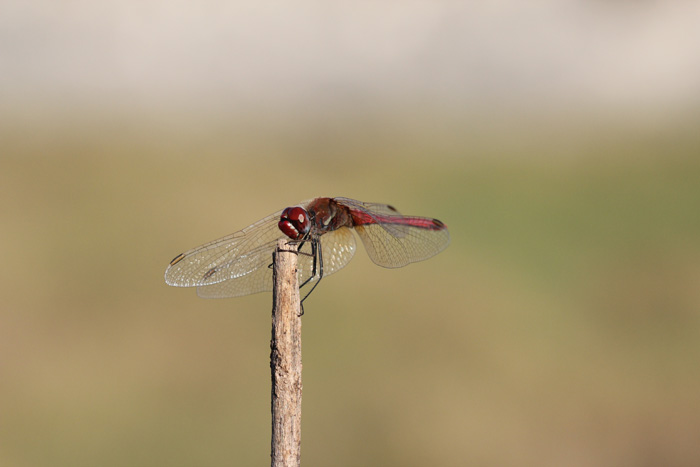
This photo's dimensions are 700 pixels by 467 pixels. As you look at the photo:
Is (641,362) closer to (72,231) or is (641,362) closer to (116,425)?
(116,425)

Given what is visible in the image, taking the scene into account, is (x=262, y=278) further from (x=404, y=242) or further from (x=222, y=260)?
(x=404, y=242)

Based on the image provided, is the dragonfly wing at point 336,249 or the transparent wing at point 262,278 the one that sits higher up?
the dragonfly wing at point 336,249

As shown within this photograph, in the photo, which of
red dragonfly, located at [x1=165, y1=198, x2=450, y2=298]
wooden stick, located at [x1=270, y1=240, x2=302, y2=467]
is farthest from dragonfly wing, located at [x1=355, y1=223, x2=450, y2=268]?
wooden stick, located at [x1=270, y1=240, x2=302, y2=467]

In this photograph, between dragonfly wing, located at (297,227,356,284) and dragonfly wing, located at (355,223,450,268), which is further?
dragonfly wing, located at (355,223,450,268)

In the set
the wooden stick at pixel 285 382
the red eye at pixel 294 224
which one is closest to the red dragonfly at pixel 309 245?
the red eye at pixel 294 224

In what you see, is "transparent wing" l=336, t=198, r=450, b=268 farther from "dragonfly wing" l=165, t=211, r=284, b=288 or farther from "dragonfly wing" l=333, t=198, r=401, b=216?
"dragonfly wing" l=165, t=211, r=284, b=288

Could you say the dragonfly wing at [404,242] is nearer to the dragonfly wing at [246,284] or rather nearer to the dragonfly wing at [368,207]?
the dragonfly wing at [368,207]

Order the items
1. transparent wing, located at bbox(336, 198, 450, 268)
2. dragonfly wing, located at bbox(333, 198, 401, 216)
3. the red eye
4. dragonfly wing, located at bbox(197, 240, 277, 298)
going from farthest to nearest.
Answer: transparent wing, located at bbox(336, 198, 450, 268) → dragonfly wing, located at bbox(333, 198, 401, 216) → dragonfly wing, located at bbox(197, 240, 277, 298) → the red eye

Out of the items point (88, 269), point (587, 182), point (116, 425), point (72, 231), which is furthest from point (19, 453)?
point (587, 182)
